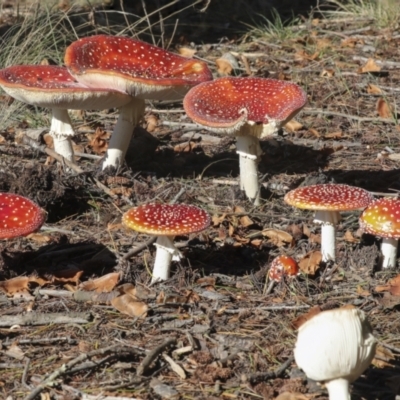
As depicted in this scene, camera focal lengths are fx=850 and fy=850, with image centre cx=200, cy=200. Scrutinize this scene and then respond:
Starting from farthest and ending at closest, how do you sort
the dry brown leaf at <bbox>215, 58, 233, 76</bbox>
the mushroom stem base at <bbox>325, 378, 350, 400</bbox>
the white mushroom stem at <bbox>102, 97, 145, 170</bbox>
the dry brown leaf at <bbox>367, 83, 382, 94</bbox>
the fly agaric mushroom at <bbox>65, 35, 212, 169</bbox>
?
the dry brown leaf at <bbox>215, 58, 233, 76</bbox> < the dry brown leaf at <bbox>367, 83, 382, 94</bbox> < the white mushroom stem at <bbox>102, 97, 145, 170</bbox> < the fly agaric mushroom at <bbox>65, 35, 212, 169</bbox> < the mushroom stem base at <bbox>325, 378, 350, 400</bbox>

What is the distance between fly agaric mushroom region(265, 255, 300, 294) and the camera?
17.8 ft

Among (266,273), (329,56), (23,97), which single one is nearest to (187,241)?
(266,273)

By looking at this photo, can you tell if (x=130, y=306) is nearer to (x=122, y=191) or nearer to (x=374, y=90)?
(x=122, y=191)

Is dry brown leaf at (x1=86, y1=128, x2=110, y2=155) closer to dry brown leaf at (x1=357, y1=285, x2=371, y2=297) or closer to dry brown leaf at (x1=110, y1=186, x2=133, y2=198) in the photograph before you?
dry brown leaf at (x1=110, y1=186, x2=133, y2=198)

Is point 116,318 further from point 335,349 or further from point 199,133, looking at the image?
point 199,133

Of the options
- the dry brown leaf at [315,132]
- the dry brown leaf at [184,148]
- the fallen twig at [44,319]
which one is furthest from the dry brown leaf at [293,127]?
the fallen twig at [44,319]

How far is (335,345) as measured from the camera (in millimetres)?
3570

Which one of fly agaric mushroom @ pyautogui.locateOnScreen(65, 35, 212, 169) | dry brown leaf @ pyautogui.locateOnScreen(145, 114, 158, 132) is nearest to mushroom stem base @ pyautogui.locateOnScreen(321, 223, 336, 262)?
fly agaric mushroom @ pyautogui.locateOnScreen(65, 35, 212, 169)

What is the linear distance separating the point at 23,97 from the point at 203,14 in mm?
6429

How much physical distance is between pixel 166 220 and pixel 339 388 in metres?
1.76

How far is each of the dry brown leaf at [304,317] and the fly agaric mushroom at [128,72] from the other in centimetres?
234

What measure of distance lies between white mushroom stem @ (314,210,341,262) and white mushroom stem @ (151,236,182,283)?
3.20 ft

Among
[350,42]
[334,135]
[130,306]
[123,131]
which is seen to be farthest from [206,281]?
[350,42]

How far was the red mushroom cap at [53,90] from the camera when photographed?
6.59 meters
